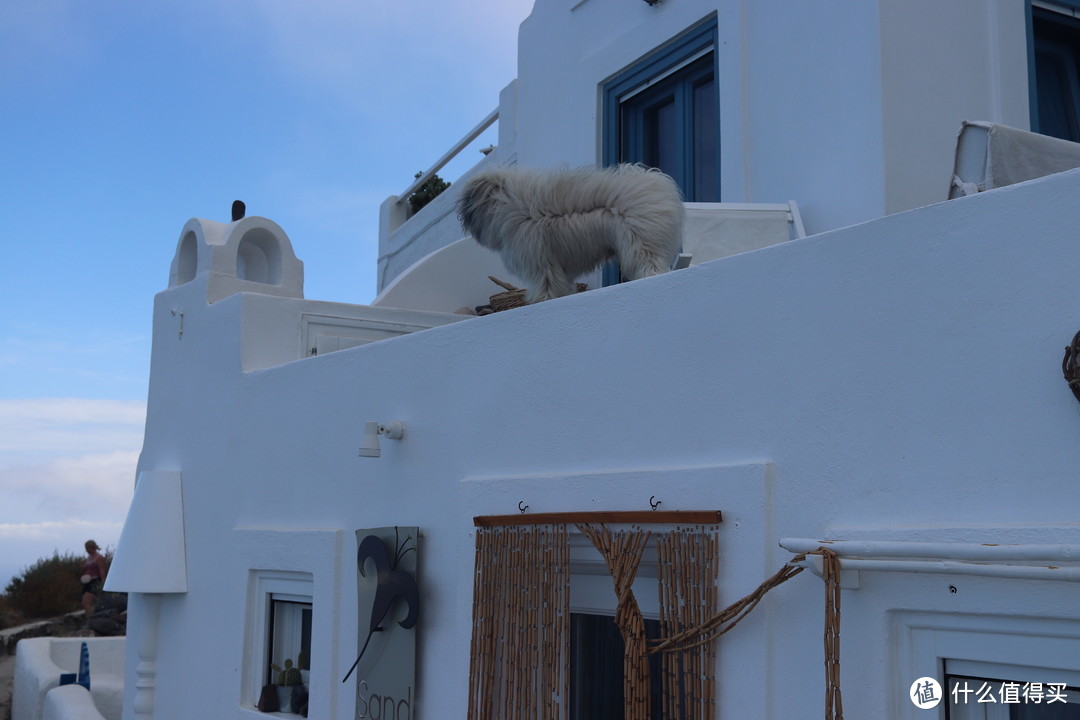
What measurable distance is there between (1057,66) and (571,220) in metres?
3.33

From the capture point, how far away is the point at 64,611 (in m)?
18.8

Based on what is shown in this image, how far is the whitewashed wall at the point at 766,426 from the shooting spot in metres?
3.11

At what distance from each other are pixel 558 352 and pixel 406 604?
60.3 inches

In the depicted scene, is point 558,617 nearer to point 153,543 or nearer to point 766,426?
point 766,426

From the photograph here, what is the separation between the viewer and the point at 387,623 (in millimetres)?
5395

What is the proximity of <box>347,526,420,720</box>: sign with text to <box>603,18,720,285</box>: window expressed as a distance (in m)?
2.94

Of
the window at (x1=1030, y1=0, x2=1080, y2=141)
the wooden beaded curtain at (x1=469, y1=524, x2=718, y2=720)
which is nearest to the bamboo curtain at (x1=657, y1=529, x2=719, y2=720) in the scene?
the wooden beaded curtain at (x1=469, y1=524, x2=718, y2=720)

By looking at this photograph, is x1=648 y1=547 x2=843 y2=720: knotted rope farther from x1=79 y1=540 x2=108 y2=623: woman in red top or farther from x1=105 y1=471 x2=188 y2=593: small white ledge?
x1=79 y1=540 x2=108 y2=623: woman in red top

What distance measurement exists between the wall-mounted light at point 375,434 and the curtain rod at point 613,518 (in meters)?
0.83

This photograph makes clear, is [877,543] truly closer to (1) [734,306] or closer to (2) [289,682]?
(1) [734,306]

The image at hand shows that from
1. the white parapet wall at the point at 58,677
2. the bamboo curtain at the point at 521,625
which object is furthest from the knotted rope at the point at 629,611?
the white parapet wall at the point at 58,677

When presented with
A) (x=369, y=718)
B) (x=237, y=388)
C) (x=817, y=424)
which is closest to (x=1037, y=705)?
(x=817, y=424)

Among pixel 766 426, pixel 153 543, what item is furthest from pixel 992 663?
pixel 153 543

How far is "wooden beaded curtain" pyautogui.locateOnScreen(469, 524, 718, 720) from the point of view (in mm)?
3881
